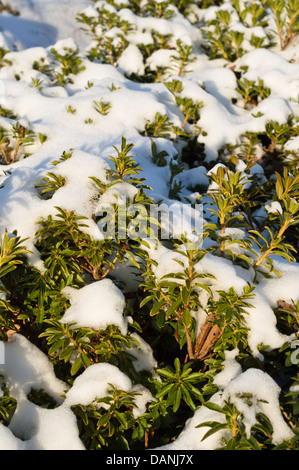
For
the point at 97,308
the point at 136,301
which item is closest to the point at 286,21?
the point at 136,301

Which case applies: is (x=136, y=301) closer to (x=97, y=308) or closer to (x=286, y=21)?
(x=97, y=308)

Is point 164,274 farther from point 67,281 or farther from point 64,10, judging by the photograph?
point 64,10

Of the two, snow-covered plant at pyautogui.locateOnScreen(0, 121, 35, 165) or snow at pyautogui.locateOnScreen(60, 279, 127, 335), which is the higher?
snow at pyautogui.locateOnScreen(60, 279, 127, 335)

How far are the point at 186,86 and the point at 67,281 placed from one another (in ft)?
11.1

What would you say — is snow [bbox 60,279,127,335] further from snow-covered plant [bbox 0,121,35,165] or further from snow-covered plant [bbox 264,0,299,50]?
snow-covered plant [bbox 264,0,299,50]

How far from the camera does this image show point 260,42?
18.6 feet

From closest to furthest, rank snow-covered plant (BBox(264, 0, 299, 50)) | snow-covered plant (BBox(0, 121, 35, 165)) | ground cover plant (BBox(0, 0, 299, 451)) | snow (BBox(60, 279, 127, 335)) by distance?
ground cover plant (BBox(0, 0, 299, 451)), snow (BBox(60, 279, 127, 335)), snow-covered plant (BBox(0, 121, 35, 165)), snow-covered plant (BBox(264, 0, 299, 50))

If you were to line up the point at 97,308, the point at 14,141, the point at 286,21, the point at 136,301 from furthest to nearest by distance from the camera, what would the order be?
the point at 286,21 → the point at 14,141 → the point at 136,301 → the point at 97,308

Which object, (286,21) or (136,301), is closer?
(136,301)

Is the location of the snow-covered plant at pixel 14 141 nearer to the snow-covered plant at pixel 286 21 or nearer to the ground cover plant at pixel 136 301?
the ground cover plant at pixel 136 301

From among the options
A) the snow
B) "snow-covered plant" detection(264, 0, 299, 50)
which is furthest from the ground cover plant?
"snow-covered plant" detection(264, 0, 299, 50)

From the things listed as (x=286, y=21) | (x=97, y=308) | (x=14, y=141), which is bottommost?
(x=14, y=141)
